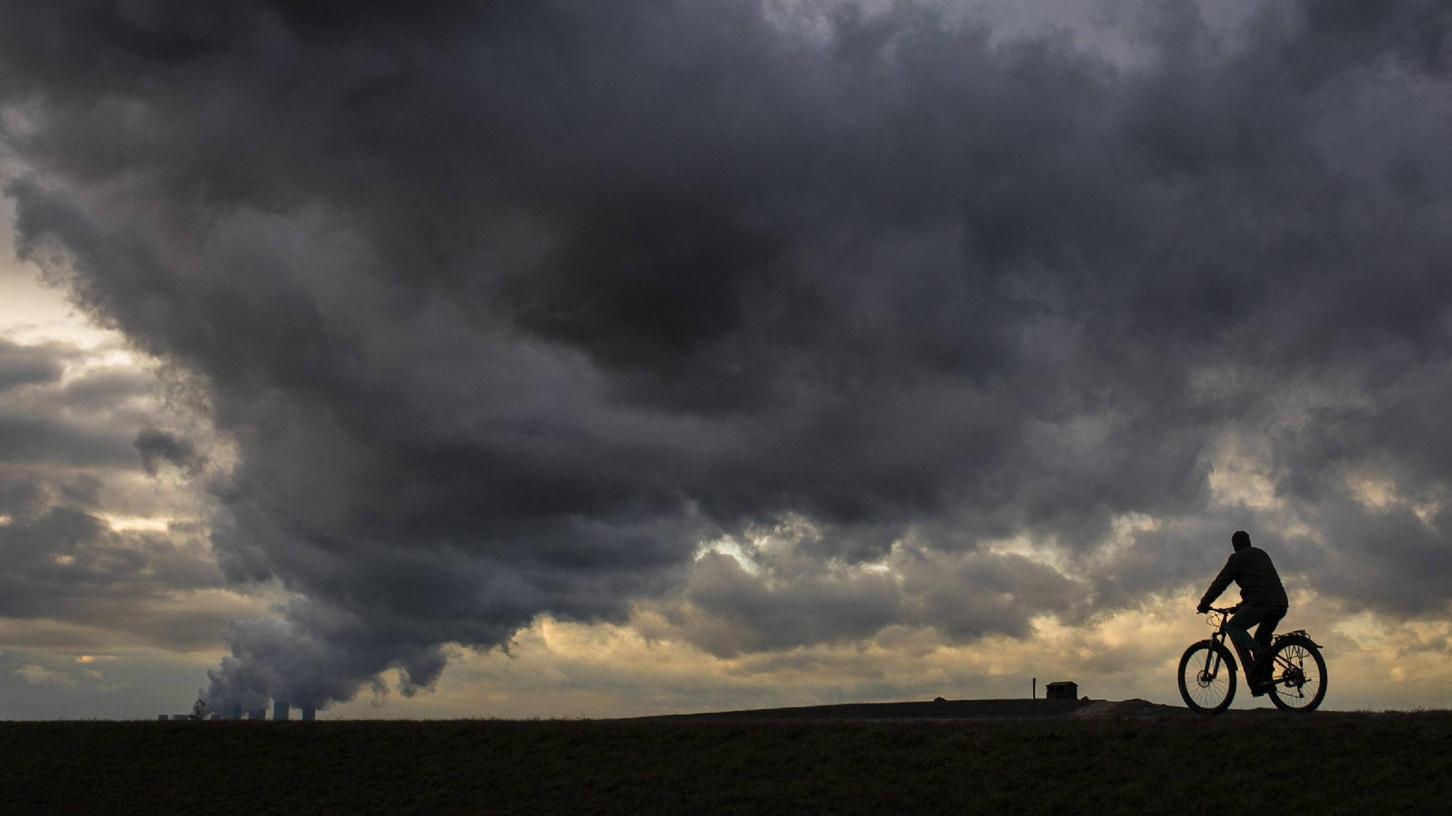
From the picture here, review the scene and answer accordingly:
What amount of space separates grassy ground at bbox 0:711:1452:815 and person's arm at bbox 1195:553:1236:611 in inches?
85.6

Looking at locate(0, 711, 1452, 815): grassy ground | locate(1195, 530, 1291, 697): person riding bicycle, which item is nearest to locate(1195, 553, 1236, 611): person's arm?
locate(1195, 530, 1291, 697): person riding bicycle

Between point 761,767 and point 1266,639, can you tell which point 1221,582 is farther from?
point 761,767

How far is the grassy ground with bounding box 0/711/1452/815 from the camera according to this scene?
1909 centimetres

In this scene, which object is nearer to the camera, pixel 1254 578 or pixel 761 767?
pixel 1254 578

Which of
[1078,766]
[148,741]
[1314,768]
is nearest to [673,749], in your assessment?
[1078,766]

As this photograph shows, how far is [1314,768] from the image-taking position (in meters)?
19.1

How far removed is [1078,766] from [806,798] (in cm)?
494

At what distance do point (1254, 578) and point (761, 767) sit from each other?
10235 mm

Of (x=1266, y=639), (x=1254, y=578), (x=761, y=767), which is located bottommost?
(x=761, y=767)

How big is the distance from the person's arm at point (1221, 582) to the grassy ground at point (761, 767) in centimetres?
217

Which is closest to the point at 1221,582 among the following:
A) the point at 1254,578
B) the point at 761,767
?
the point at 1254,578

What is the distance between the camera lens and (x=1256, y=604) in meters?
22.4

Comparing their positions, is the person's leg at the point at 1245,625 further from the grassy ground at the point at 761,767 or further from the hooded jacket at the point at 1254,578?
the grassy ground at the point at 761,767

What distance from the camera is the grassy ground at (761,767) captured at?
19094 millimetres
